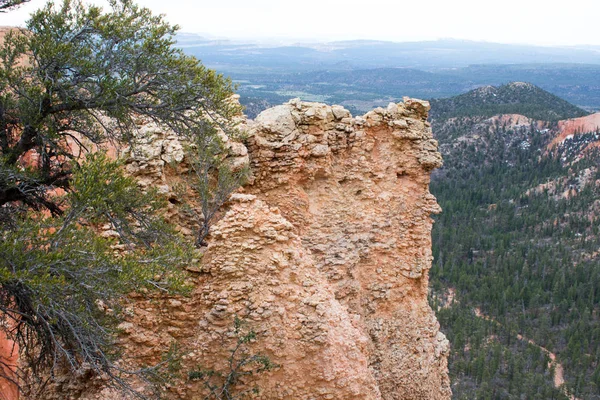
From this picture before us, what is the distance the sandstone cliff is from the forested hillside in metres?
28.2

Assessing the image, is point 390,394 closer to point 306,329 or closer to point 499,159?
point 306,329

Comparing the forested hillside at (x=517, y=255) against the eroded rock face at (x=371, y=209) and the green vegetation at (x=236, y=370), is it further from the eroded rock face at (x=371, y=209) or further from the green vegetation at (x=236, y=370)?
the green vegetation at (x=236, y=370)

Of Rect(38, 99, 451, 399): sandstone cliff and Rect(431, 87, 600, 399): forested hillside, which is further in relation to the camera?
Rect(431, 87, 600, 399): forested hillside

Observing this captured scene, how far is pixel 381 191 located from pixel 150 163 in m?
5.09

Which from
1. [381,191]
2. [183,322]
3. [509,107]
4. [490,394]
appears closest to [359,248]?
[381,191]

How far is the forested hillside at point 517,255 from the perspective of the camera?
4300 cm

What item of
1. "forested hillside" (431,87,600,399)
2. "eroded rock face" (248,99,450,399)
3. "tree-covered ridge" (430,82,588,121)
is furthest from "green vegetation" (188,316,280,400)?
"tree-covered ridge" (430,82,588,121)

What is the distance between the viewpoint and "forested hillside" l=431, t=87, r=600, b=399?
43000 mm

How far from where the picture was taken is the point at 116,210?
22.7 feet

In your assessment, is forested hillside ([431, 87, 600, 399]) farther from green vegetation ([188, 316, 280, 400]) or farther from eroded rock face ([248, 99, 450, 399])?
green vegetation ([188, 316, 280, 400])

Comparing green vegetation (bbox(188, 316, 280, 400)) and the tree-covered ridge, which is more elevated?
green vegetation (bbox(188, 316, 280, 400))

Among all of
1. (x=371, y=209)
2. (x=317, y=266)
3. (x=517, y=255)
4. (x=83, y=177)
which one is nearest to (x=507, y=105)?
(x=517, y=255)

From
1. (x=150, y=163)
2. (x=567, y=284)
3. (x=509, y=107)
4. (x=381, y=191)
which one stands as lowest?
(x=567, y=284)

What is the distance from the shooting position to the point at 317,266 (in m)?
11.4
